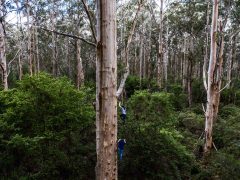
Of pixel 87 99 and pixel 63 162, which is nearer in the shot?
pixel 63 162

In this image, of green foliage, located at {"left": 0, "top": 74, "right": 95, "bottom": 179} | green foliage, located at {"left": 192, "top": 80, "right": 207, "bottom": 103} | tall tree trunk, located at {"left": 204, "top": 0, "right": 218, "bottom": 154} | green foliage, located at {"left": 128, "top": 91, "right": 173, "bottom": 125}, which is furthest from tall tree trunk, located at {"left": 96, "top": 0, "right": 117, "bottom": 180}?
green foliage, located at {"left": 192, "top": 80, "right": 207, "bottom": 103}

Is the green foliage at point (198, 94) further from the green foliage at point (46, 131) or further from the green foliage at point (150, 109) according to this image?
the green foliage at point (46, 131)

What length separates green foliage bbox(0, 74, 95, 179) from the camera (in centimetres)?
774

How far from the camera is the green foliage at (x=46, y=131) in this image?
774 centimetres

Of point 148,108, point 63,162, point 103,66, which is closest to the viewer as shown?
point 103,66

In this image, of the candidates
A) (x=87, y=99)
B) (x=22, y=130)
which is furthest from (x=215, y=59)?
(x=22, y=130)

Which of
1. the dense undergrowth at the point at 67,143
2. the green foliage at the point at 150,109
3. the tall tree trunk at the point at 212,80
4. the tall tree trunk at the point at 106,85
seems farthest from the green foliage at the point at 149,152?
the tall tree trunk at the point at 106,85

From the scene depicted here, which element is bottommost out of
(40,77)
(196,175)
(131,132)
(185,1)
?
(196,175)

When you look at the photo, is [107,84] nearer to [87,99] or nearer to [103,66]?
[103,66]

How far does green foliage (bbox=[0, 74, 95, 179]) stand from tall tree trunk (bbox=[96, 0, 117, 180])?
16.6 ft

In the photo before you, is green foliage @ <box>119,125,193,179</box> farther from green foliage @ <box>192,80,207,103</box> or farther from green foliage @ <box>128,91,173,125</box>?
green foliage @ <box>192,80,207,103</box>

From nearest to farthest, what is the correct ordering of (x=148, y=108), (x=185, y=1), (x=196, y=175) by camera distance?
(x=196, y=175)
(x=148, y=108)
(x=185, y=1)

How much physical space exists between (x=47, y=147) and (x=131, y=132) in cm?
212

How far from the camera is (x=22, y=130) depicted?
26.4 feet
